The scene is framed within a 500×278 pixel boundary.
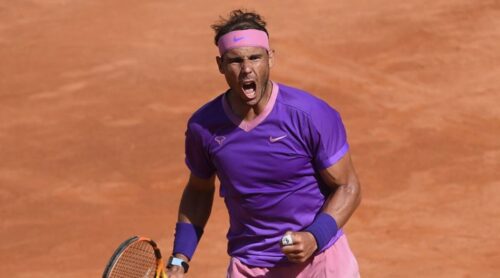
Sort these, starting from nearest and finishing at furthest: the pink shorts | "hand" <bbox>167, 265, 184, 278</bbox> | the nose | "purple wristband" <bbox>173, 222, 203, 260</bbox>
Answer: the nose
the pink shorts
"hand" <bbox>167, 265, 184, 278</bbox>
"purple wristband" <bbox>173, 222, 203, 260</bbox>

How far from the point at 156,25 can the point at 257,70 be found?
34.1 feet

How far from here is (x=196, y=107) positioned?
12.9 metres

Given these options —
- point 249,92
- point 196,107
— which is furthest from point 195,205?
point 196,107

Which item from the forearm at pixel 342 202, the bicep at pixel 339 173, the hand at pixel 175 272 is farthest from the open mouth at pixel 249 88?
the hand at pixel 175 272

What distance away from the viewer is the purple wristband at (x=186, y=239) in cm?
578

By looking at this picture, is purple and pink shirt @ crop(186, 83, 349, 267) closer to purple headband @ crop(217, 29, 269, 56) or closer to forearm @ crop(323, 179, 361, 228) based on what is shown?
forearm @ crop(323, 179, 361, 228)

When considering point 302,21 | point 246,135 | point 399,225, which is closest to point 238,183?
point 246,135

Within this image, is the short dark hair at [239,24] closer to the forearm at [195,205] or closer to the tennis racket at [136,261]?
the forearm at [195,205]

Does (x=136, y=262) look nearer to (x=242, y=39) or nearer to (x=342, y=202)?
(x=342, y=202)

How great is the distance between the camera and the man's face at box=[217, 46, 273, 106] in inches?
209

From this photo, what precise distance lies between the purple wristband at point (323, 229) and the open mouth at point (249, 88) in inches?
24.5

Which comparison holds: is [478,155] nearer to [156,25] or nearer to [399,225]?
[399,225]

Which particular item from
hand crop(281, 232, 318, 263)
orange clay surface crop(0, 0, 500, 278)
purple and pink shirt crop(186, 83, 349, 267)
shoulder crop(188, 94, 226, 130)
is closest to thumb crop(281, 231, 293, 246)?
hand crop(281, 232, 318, 263)

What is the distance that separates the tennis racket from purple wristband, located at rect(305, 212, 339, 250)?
29.4 inches
